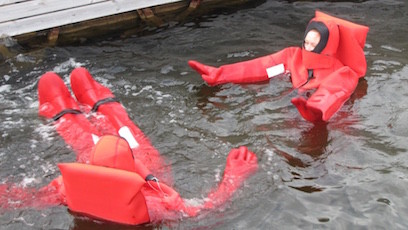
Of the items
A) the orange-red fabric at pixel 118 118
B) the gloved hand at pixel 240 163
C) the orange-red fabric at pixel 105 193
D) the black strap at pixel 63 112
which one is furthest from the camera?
the black strap at pixel 63 112

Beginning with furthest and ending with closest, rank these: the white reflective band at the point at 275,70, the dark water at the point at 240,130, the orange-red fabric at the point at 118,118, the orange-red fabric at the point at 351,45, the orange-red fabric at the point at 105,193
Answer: the white reflective band at the point at 275,70 → the orange-red fabric at the point at 351,45 → the orange-red fabric at the point at 118,118 → the dark water at the point at 240,130 → the orange-red fabric at the point at 105,193

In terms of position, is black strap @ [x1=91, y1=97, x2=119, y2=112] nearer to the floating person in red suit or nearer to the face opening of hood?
the floating person in red suit

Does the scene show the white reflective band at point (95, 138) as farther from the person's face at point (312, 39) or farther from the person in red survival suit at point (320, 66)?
the person's face at point (312, 39)

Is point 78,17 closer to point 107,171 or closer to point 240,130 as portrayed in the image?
point 240,130

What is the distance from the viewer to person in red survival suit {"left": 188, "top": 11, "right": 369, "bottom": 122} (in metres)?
5.10

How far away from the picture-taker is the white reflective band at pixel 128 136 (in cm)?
455

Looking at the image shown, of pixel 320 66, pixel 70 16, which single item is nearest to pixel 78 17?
pixel 70 16

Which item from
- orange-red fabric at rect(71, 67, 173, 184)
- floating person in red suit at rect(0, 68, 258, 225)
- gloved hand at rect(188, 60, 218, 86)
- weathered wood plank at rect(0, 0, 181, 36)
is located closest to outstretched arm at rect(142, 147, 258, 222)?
floating person in red suit at rect(0, 68, 258, 225)

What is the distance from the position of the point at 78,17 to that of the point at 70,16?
0.40 feet

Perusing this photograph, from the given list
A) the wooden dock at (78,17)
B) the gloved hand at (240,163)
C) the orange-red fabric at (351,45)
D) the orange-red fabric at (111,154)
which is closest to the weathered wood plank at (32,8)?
the wooden dock at (78,17)

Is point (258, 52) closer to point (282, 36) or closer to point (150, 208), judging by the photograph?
point (282, 36)

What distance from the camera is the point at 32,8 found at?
22.1 feet

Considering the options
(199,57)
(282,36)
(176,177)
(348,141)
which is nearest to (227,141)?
(176,177)

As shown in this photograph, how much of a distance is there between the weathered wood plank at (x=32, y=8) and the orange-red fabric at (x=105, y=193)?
3982 mm
